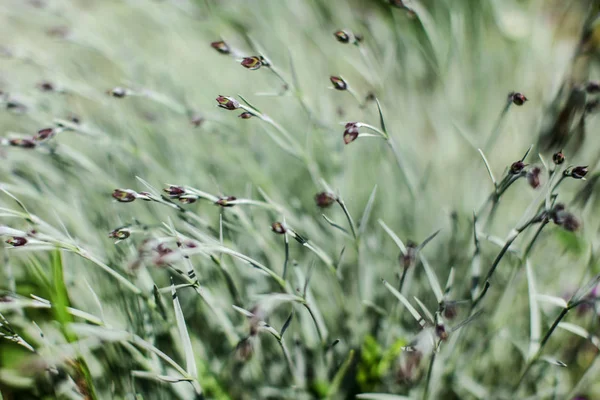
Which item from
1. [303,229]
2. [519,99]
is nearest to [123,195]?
[303,229]

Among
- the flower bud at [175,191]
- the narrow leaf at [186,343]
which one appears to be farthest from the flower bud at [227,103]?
the narrow leaf at [186,343]

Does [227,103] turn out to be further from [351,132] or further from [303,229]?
[303,229]

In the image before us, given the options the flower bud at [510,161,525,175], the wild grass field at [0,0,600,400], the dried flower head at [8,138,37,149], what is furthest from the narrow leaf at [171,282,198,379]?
the flower bud at [510,161,525,175]

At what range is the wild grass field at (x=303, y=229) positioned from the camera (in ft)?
2.51

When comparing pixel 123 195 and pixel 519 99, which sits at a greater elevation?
pixel 519 99

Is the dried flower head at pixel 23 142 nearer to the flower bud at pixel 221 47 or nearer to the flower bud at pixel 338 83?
the flower bud at pixel 221 47

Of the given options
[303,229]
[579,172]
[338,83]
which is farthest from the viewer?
[303,229]

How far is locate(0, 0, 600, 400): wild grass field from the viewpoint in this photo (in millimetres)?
765

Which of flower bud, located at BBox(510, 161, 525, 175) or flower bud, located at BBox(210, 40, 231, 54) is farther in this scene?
flower bud, located at BBox(210, 40, 231, 54)

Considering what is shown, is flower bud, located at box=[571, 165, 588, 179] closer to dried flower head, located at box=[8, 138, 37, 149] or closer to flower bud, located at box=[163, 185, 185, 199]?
flower bud, located at box=[163, 185, 185, 199]

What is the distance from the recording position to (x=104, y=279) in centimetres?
100

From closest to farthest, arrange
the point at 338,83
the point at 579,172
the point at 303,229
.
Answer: the point at 579,172 → the point at 338,83 → the point at 303,229

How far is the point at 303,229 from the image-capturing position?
3.57 feet

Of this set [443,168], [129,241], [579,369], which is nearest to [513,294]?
[579,369]
